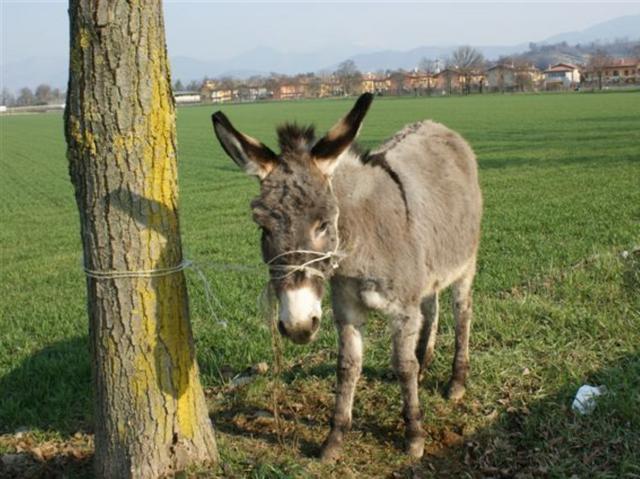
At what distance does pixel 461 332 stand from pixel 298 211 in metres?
2.37

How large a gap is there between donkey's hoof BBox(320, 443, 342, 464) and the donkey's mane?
1898 millimetres

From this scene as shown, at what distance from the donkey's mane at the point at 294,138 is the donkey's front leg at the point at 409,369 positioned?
1243 mm

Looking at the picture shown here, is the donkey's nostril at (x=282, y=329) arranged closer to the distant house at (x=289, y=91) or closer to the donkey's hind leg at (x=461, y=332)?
the donkey's hind leg at (x=461, y=332)

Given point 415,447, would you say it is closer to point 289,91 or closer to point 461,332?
point 461,332

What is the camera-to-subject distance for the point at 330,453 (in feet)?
14.1

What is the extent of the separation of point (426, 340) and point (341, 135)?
249 centimetres

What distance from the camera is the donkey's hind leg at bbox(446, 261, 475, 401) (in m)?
5.13

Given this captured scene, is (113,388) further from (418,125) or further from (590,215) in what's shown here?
(590,215)

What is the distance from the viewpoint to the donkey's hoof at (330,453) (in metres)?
4.27

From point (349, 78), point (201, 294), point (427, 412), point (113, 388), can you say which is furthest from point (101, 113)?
point (349, 78)

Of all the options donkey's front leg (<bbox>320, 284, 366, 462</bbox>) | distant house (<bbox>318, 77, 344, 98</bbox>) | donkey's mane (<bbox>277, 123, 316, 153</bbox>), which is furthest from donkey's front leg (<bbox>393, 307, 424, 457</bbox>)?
distant house (<bbox>318, 77, 344, 98</bbox>)

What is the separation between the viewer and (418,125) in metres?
5.91

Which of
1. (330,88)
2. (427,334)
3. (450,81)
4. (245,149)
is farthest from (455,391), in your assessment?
(330,88)

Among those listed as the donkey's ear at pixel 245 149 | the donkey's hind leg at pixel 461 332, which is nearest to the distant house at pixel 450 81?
the donkey's hind leg at pixel 461 332
